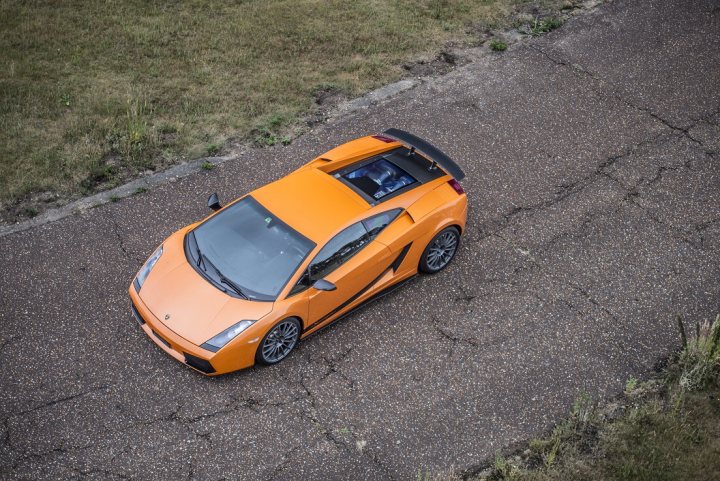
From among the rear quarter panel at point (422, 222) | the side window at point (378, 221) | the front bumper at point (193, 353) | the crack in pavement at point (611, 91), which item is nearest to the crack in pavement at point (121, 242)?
the front bumper at point (193, 353)

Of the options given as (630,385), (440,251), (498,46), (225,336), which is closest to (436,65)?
(498,46)

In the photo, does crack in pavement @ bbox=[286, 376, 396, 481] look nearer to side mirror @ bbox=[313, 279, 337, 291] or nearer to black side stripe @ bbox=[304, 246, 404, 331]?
black side stripe @ bbox=[304, 246, 404, 331]

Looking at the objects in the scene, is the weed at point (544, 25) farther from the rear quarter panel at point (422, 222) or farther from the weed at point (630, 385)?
the weed at point (630, 385)

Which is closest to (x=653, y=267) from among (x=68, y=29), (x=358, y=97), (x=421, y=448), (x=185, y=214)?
(x=421, y=448)

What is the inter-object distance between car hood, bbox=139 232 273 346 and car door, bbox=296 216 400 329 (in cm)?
59

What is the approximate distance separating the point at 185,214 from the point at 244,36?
4433 millimetres

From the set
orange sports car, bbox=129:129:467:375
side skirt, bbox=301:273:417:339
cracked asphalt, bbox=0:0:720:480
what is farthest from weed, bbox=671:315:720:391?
side skirt, bbox=301:273:417:339

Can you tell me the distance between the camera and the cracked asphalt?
26.1ft

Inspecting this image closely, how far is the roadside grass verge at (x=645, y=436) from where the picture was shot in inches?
308

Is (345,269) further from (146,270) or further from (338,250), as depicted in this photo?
(146,270)

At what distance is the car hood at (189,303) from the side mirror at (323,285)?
53 centimetres

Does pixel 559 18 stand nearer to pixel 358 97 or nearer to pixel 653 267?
pixel 358 97

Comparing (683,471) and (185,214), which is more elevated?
(185,214)

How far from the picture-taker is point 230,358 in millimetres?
8172
